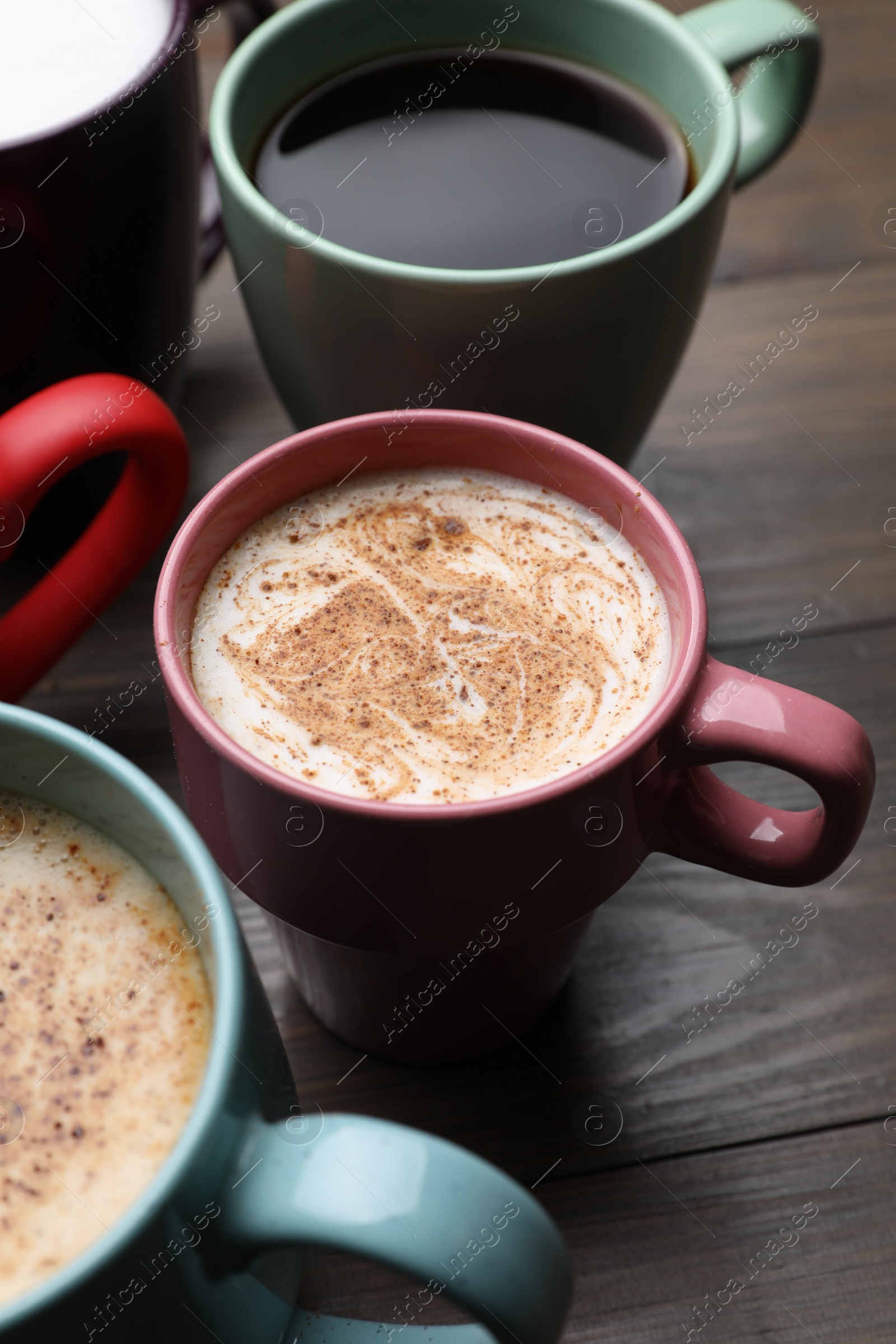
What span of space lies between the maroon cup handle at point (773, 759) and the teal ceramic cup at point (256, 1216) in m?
0.23

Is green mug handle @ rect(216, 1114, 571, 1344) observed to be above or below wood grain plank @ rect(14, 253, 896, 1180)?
above

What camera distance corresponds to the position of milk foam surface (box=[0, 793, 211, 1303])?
45 cm

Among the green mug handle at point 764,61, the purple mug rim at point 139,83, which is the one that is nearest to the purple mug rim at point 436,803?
the purple mug rim at point 139,83

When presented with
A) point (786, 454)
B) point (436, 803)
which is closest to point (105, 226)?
point (436, 803)

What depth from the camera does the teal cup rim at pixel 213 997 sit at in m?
0.39

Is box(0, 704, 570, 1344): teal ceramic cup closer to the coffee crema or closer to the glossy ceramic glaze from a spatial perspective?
the coffee crema

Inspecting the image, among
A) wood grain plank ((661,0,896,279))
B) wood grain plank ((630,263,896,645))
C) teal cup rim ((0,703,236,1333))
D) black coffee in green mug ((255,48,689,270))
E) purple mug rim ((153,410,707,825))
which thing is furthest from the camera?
wood grain plank ((661,0,896,279))

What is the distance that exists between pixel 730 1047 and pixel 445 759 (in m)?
0.27

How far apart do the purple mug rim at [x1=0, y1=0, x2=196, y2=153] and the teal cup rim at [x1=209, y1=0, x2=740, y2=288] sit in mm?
44

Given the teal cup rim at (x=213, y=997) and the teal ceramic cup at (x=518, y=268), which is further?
the teal ceramic cup at (x=518, y=268)

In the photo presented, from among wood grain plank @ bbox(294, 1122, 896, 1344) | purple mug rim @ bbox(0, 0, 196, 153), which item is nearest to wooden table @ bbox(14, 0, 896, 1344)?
wood grain plank @ bbox(294, 1122, 896, 1344)

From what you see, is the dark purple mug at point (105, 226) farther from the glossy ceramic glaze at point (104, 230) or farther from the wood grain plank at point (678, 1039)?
the wood grain plank at point (678, 1039)

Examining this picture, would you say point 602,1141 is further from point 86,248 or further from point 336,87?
point 336,87

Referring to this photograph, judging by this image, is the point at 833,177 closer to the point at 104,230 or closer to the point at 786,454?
the point at 786,454
